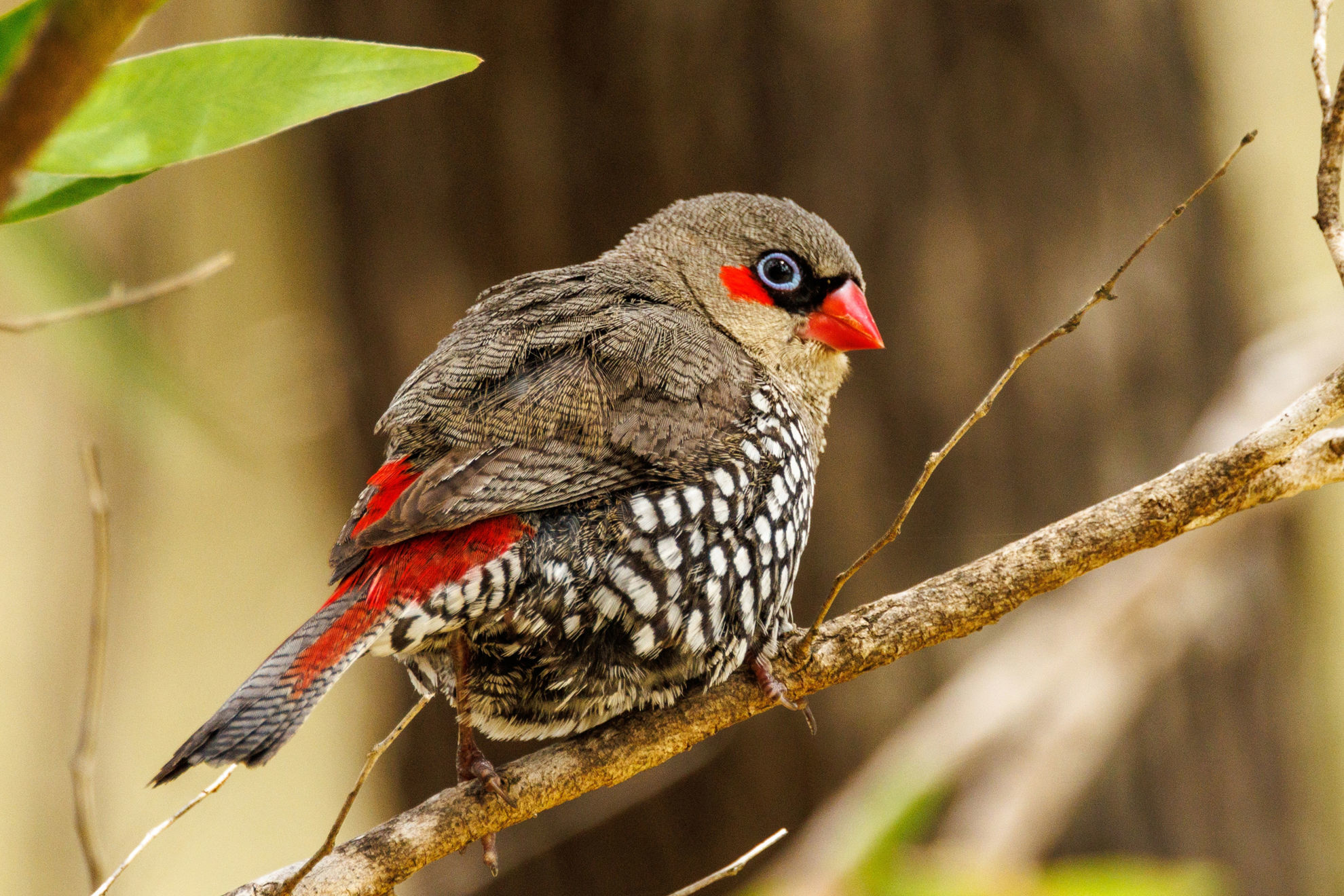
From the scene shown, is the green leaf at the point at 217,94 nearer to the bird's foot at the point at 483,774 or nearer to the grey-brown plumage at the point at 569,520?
the grey-brown plumage at the point at 569,520

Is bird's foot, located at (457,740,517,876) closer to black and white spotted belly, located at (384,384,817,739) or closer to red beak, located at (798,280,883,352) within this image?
black and white spotted belly, located at (384,384,817,739)

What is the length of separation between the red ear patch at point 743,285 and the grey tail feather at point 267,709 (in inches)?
54.0

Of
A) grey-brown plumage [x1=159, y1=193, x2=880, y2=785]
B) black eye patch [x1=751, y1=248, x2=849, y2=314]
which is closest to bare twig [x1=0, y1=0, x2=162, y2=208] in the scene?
grey-brown plumage [x1=159, y1=193, x2=880, y2=785]

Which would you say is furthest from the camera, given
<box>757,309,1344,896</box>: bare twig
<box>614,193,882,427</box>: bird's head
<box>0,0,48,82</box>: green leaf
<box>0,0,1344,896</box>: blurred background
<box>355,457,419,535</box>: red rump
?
<box>0,0,1344,896</box>: blurred background

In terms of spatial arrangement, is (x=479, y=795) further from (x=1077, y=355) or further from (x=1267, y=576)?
(x=1267, y=576)

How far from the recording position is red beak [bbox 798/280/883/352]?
2.99 meters

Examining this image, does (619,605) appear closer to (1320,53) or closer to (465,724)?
(465,724)

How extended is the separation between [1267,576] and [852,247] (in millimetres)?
1972

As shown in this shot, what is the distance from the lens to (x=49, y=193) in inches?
47.3

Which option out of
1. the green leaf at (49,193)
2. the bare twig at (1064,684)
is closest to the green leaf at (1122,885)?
the bare twig at (1064,684)

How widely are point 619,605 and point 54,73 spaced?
1.62m

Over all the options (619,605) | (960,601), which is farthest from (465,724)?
(960,601)

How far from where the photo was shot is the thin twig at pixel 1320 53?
1.78 metres

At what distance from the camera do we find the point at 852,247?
407cm
